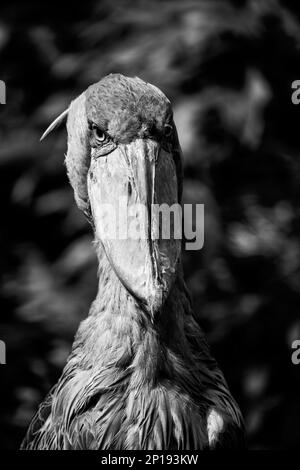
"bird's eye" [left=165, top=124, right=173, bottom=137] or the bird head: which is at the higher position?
"bird's eye" [left=165, top=124, right=173, bottom=137]

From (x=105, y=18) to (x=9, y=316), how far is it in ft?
4.56

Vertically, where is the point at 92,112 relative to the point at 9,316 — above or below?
below


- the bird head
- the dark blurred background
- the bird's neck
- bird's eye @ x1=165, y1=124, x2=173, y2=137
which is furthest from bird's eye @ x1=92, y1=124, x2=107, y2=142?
the dark blurred background

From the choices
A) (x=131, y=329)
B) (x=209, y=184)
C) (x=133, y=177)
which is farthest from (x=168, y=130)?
(x=209, y=184)

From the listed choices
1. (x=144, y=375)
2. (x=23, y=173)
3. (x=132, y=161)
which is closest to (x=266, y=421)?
(x=23, y=173)

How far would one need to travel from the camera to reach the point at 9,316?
4383 millimetres

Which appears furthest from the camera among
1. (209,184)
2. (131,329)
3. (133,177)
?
(209,184)

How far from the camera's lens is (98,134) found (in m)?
2.46

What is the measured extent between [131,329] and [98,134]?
19.7 inches

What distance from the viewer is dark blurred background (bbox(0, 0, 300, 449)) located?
13.4ft

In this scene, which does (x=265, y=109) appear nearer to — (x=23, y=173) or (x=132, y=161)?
(x=23, y=173)

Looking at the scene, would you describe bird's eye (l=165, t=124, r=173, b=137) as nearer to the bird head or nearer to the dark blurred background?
the bird head

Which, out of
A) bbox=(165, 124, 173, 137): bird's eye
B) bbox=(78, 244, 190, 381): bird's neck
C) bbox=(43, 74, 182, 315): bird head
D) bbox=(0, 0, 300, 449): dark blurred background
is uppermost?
bbox=(0, 0, 300, 449): dark blurred background

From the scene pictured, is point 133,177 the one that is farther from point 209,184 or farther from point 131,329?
point 209,184
